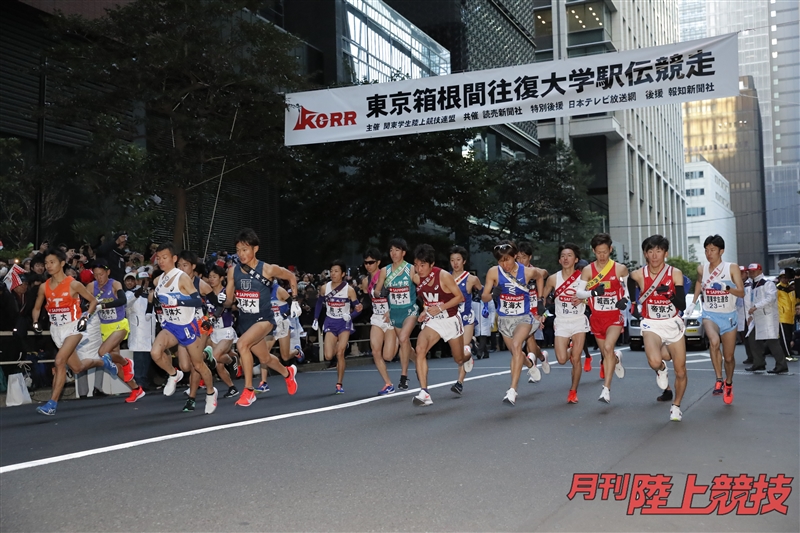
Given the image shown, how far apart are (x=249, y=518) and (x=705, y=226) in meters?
140

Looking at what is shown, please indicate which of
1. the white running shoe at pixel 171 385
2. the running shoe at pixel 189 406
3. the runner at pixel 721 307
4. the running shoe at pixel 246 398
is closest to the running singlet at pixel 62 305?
the white running shoe at pixel 171 385

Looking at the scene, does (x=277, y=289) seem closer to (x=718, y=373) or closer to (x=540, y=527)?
(x=718, y=373)

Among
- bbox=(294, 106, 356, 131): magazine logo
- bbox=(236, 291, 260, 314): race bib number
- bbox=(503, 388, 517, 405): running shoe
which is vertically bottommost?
bbox=(503, 388, 517, 405): running shoe

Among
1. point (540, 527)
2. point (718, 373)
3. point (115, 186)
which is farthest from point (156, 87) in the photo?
point (540, 527)

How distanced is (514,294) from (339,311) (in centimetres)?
277

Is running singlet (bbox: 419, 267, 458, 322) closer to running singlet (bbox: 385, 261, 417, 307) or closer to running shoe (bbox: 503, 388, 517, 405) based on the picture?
running singlet (bbox: 385, 261, 417, 307)

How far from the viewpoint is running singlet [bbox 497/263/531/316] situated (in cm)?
1120

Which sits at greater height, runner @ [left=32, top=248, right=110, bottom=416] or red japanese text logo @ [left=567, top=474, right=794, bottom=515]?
runner @ [left=32, top=248, right=110, bottom=416]

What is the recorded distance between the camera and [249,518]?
5.11 meters

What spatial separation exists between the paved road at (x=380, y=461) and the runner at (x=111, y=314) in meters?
1.14

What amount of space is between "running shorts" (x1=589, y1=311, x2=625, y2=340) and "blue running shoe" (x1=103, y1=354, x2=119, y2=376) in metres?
7.02

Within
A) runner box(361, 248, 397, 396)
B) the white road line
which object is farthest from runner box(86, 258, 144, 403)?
the white road line

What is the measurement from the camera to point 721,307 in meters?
10.9

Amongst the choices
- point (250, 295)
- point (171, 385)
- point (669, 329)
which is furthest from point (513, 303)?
point (171, 385)
